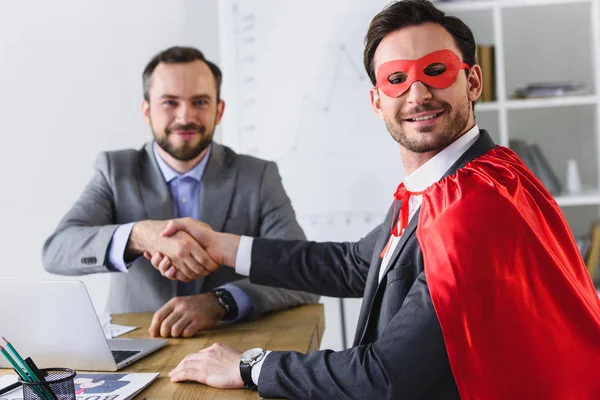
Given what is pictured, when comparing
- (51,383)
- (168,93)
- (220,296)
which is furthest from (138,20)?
(51,383)

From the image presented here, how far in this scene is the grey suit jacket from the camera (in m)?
2.42

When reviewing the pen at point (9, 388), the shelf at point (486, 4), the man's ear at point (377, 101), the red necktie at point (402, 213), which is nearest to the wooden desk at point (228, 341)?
the pen at point (9, 388)

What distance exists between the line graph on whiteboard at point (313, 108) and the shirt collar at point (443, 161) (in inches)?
70.1

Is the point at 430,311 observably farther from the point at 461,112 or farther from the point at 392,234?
the point at 461,112

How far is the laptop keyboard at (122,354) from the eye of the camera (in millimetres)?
1674

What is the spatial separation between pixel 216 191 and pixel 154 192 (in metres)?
0.22

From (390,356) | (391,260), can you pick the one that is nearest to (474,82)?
(391,260)

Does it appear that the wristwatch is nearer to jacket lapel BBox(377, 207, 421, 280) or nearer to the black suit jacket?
the black suit jacket

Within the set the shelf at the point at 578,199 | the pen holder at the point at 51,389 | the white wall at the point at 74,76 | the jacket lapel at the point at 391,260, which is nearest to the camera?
the pen holder at the point at 51,389

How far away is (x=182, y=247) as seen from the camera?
86.2 inches

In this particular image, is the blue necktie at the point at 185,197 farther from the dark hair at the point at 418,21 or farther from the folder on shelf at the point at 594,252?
the folder on shelf at the point at 594,252

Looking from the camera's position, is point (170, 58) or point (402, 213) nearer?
point (402, 213)

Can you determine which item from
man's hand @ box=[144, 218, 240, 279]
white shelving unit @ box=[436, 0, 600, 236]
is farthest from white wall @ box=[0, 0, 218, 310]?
man's hand @ box=[144, 218, 240, 279]

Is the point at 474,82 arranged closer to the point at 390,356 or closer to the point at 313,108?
the point at 390,356
